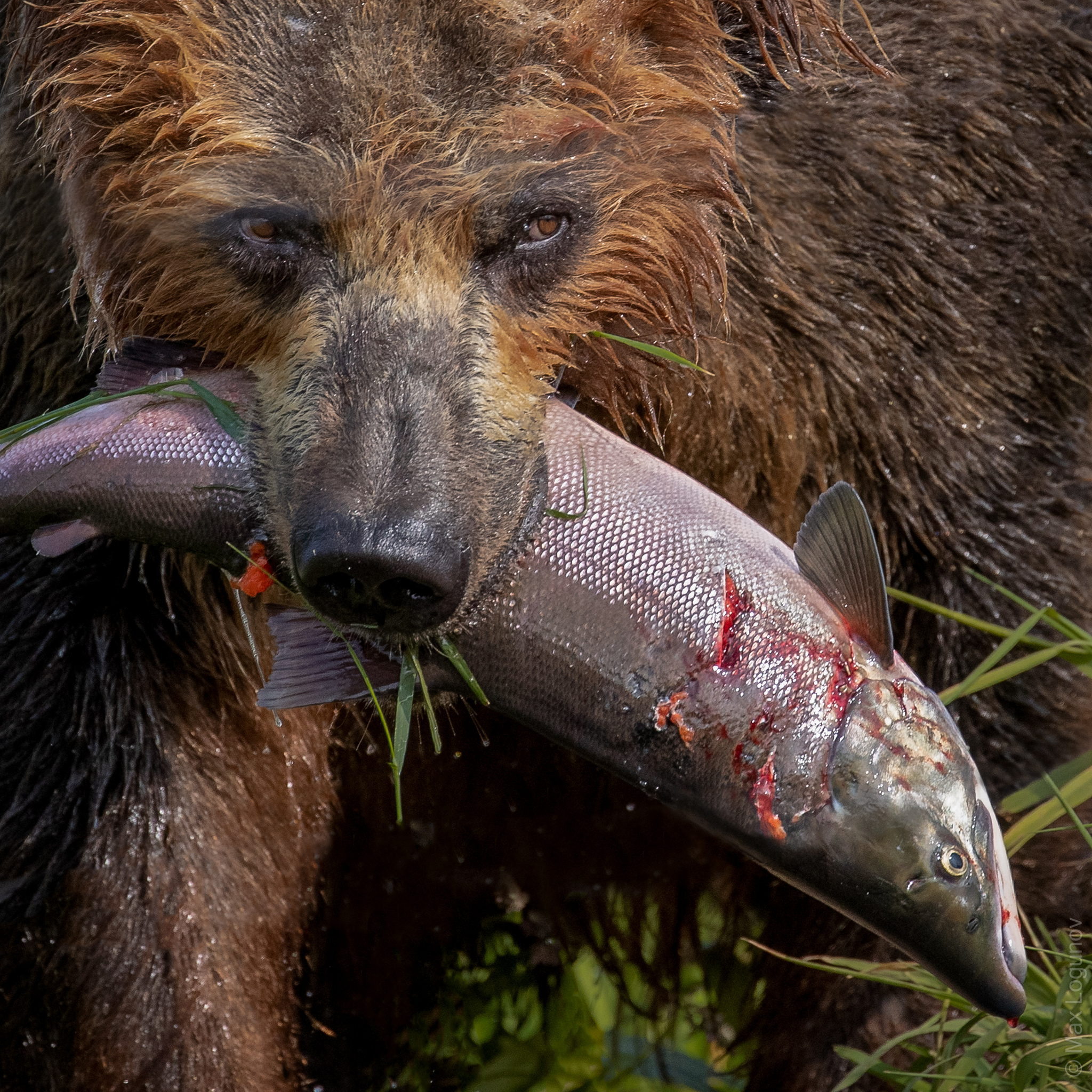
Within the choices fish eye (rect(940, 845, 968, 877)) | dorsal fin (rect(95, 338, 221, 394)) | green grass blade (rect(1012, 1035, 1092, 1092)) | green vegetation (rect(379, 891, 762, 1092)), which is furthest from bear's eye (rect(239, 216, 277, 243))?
green vegetation (rect(379, 891, 762, 1092))

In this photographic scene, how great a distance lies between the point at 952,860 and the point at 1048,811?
0.83m

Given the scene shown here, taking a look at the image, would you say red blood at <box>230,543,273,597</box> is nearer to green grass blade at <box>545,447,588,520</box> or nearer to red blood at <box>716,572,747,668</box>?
green grass blade at <box>545,447,588,520</box>

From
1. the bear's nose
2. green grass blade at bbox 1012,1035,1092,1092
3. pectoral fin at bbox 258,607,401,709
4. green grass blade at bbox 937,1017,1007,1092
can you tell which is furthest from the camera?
green grass blade at bbox 937,1017,1007,1092

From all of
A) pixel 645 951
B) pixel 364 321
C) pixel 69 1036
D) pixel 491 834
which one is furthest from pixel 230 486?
pixel 645 951

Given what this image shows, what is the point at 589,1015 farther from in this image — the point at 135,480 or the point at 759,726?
the point at 135,480

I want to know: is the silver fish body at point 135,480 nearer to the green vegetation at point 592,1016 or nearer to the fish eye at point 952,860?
the fish eye at point 952,860

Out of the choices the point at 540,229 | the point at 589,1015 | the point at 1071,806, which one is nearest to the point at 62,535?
the point at 540,229

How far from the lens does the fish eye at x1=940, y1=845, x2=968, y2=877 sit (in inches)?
86.8

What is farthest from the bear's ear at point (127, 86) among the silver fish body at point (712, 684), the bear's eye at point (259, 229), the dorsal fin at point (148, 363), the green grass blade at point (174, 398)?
the silver fish body at point (712, 684)

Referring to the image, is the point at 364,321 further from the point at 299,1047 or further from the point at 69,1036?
the point at 299,1047

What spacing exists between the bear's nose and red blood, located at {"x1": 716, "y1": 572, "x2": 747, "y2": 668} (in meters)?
0.37

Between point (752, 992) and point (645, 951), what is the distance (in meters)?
0.31

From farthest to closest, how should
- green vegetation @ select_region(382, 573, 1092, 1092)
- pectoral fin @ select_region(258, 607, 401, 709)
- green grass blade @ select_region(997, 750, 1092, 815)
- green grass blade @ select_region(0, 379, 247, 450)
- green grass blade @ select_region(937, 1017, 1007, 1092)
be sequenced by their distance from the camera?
green vegetation @ select_region(382, 573, 1092, 1092) → green grass blade @ select_region(997, 750, 1092, 815) → green grass blade @ select_region(937, 1017, 1007, 1092) → green grass blade @ select_region(0, 379, 247, 450) → pectoral fin @ select_region(258, 607, 401, 709)

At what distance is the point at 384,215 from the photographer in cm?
251
